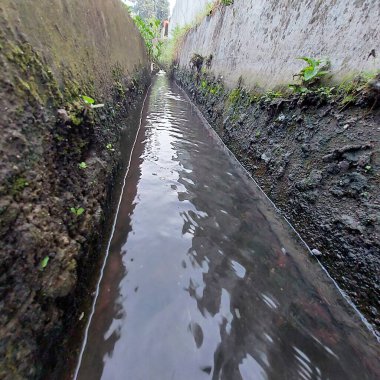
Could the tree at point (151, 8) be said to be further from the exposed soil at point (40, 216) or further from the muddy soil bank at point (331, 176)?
the exposed soil at point (40, 216)

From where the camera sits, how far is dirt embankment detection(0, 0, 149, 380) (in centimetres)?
109

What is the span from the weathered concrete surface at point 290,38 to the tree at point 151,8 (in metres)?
36.5

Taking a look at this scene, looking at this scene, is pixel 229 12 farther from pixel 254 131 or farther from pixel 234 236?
pixel 234 236

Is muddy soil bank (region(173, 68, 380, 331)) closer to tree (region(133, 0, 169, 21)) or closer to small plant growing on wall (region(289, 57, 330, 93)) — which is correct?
small plant growing on wall (region(289, 57, 330, 93))

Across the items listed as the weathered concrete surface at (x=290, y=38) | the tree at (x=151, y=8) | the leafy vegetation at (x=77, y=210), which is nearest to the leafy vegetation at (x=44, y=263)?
the leafy vegetation at (x=77, y=210)

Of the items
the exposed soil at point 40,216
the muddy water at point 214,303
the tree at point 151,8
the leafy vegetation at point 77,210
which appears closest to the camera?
the exposed soil at point 40,216

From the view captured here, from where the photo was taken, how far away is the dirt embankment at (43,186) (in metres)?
1.09

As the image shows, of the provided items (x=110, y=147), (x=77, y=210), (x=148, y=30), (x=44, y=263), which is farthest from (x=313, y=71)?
(x=148, y=30)

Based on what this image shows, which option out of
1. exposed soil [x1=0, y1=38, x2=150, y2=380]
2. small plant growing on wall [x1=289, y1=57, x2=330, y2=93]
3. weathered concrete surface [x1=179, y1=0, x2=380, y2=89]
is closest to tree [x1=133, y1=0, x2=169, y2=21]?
weathered concrete surface [x1=179, y1=0, x2=380, y2=89]

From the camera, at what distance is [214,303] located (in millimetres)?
1831

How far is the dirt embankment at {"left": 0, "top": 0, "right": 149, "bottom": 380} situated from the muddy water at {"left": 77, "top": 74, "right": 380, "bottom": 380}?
0.97ft

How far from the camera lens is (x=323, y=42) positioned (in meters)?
2.85

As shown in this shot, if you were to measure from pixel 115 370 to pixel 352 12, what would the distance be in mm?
3683

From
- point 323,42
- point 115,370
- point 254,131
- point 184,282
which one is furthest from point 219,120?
point 115,370
